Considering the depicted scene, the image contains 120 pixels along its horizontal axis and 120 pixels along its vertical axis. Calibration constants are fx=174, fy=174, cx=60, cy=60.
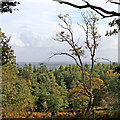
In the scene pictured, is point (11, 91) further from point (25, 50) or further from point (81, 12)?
point (81, 12)

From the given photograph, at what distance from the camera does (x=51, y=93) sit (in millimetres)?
9406

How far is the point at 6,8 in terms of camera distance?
3.20 metres

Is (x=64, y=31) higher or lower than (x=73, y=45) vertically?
higher

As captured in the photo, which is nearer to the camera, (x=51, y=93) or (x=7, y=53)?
(x=7, y=53)

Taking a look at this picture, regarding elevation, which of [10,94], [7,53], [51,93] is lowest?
[51,93]

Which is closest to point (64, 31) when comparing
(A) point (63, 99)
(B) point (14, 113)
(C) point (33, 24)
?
(C) point (33, 24)

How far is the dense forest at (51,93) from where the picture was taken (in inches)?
231

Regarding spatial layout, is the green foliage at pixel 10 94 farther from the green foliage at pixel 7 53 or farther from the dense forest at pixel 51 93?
the green foliage at pixel 7 53

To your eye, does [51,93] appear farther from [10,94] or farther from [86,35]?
[86,35]

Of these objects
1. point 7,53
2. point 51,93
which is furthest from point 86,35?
point 51,93

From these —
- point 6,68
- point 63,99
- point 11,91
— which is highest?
point 6,68

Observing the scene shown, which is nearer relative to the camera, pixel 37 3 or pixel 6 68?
pixel 37 3

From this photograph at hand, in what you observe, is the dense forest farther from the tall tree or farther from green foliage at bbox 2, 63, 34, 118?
the tall tree

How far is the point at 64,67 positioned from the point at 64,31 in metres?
5.91
